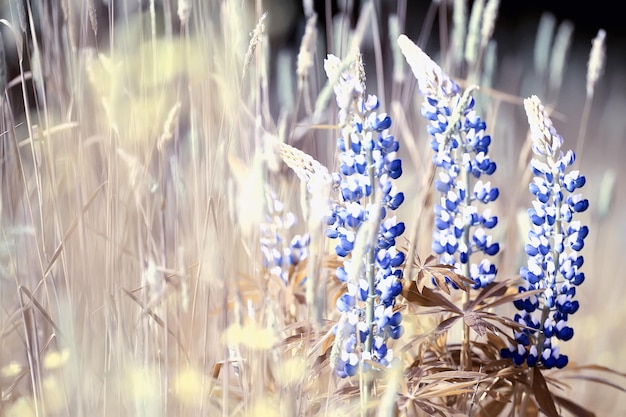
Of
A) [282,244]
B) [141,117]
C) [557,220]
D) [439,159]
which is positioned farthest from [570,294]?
[141,117]

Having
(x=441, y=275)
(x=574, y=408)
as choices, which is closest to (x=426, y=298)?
(x=441, y=275)

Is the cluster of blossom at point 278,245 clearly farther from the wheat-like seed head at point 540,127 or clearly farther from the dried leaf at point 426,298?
the wheat-like seed head at point 540,127

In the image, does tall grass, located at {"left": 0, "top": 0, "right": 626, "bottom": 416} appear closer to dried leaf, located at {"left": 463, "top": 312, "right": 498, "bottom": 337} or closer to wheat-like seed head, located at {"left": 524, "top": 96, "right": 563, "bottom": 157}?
dried leaf, located at {"left": 463, "top": 312, "right": 498, "bottom": 337}

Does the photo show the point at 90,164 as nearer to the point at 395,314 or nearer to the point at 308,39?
the point at 308,39

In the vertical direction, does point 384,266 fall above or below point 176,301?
above

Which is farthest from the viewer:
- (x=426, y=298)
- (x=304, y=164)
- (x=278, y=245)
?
(x=278, y=245)

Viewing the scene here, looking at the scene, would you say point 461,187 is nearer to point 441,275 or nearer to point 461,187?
point 461,187
